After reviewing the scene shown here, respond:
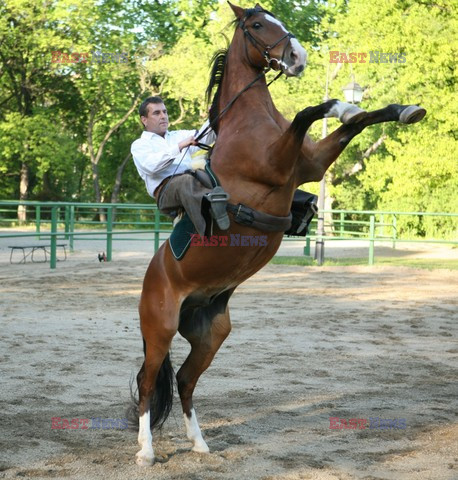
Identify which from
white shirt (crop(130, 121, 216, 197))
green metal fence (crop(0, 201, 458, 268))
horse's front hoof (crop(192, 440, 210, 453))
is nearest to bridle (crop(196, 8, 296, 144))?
white shirt (crop(130, 121, 216, 197))

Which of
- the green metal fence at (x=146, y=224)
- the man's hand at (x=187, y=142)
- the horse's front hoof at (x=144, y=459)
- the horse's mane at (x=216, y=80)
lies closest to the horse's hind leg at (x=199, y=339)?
the horse's front hoof at (x=144, y=459)

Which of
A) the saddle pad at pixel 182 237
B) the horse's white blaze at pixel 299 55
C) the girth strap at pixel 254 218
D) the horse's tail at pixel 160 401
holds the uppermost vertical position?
the horse's white blaze at pixel 299 55

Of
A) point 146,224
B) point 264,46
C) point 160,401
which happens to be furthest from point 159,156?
point 146,224

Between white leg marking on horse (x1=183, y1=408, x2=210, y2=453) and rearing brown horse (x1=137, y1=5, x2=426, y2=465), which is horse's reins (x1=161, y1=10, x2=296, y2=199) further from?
white leg marking on horse (x1=183, y1=408, x2=210, y2=453)

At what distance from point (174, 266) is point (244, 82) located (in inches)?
43.4

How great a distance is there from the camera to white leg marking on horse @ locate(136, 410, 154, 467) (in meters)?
4.25

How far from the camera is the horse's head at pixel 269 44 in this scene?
3889 mm

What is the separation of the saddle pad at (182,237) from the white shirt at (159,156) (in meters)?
0.34

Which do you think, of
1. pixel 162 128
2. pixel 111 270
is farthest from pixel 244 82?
pixel 111 270

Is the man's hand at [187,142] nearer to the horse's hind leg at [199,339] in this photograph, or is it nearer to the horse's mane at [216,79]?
the horse's mane at [216,79]

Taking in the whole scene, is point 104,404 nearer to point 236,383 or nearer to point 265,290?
point 236,383

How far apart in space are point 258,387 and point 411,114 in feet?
10.0

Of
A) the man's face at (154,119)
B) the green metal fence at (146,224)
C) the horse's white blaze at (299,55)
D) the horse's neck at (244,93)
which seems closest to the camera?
the horse's white blaze at (299,55)

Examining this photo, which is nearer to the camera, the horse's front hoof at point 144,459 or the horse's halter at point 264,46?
the horse's halter at point 264,46
